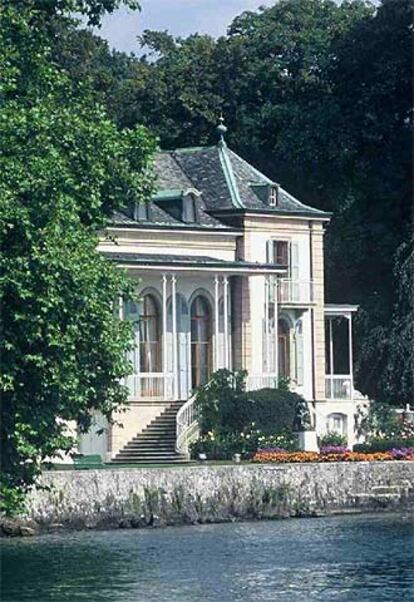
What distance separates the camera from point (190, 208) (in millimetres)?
77562

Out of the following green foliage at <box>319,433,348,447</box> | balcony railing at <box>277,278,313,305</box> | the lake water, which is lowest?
the lake water

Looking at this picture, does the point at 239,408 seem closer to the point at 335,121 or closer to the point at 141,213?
the point at 141,213

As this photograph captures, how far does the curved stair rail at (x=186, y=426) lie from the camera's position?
71.5m

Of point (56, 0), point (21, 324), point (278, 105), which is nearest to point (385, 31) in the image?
point (278, 105)

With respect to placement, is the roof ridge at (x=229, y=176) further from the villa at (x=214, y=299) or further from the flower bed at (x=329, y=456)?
the flower bed at (x=329, y=456)

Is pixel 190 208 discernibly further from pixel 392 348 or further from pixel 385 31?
pixel 385 31

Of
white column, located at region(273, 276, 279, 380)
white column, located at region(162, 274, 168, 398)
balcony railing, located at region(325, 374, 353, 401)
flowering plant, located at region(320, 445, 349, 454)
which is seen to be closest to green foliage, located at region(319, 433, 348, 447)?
white column, located at region(273, 276, 279, 380)

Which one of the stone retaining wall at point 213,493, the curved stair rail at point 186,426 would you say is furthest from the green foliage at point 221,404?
the stone retaining wall at point 213,493

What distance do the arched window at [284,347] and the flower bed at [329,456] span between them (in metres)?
11.5

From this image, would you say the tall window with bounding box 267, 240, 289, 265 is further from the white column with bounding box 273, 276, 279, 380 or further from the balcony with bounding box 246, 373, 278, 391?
the balcony with bounding box 246, 373, 278, 391

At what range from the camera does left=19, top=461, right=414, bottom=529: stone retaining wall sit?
57656mm

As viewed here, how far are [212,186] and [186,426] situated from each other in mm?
10712

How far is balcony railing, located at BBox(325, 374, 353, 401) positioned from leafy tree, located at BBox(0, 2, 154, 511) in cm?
3087

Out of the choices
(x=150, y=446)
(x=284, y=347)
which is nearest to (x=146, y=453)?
(x=150, y=446)
